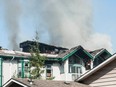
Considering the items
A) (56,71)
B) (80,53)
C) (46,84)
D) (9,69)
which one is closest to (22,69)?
(9,69)

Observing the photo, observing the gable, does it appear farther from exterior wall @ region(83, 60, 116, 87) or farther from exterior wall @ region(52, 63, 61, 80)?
exterior wall @ region(83, 60, 116, 87)

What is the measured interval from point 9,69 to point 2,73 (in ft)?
3.25

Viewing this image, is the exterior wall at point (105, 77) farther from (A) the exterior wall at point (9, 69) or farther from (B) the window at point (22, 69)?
(B) the window at point (22, 69)

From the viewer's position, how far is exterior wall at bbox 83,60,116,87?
693 inches

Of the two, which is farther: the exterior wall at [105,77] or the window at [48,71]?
the window at [48,71]

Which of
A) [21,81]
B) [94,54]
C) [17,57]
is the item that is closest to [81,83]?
[21,81]

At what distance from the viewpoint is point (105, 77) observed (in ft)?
58.8

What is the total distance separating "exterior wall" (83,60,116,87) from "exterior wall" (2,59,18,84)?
21.4 metres

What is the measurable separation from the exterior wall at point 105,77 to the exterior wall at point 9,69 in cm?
2141

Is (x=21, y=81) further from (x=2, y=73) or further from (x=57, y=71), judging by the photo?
(x=57, y=71)

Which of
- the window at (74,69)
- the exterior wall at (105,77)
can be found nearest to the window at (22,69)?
the window at (74,69)

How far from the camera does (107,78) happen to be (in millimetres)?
17828

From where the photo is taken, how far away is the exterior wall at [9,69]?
128 ft

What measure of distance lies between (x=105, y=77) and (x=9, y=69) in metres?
22.9
